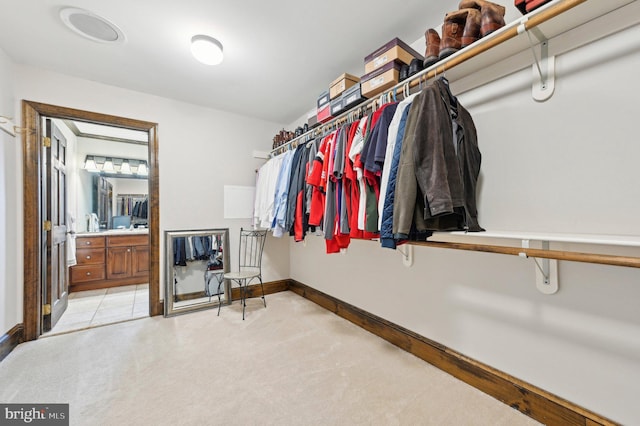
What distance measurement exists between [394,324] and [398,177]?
139 cm

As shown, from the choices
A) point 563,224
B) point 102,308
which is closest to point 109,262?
point 102,308

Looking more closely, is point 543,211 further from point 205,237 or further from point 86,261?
point 86,261

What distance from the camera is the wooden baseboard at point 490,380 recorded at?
121cm

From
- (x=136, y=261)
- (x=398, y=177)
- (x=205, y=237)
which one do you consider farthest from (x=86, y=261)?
(x=398, y=177)

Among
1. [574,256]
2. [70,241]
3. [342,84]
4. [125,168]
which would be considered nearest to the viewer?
[574,256]

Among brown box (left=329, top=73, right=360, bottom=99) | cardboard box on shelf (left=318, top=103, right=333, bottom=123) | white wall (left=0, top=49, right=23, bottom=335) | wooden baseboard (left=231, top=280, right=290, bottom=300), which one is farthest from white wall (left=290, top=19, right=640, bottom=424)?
white wall (left=0, top=49, right=23, bottom=335)

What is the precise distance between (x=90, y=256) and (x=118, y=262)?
36 cm

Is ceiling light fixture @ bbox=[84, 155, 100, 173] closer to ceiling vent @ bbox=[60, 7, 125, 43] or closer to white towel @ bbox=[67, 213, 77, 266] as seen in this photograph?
white towel @ bbox=[67, 213, 77, 266]

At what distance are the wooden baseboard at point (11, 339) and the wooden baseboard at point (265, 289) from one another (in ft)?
5.90

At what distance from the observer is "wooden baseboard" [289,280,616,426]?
121cm

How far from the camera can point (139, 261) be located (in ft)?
13.8

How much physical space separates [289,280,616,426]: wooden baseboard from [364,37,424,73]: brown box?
1920 millimetres

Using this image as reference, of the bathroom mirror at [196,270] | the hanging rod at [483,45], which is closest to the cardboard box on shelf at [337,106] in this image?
the hanging rod at [483,45]

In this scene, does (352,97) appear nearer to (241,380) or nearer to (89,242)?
(241,380)
